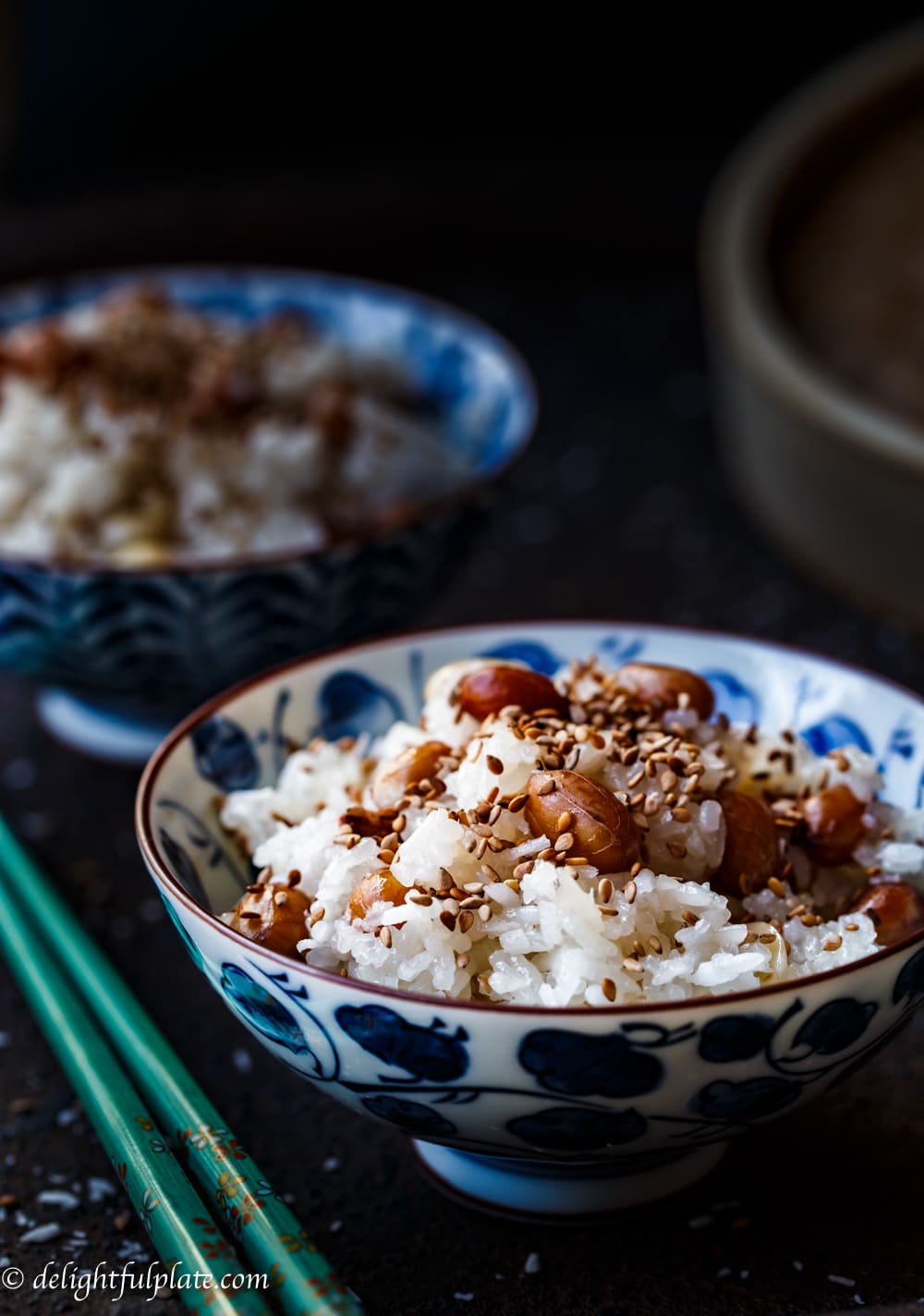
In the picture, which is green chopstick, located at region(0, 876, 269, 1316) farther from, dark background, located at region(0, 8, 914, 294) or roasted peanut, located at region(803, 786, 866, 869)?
dark background, located at region(0, 8, 914, 294)

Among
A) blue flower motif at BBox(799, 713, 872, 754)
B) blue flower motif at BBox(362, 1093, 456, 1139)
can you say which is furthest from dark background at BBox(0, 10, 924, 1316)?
blue flower motif at BBox(799, 713, 872, 754)

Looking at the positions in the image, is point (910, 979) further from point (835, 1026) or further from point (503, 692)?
point (503, 692)

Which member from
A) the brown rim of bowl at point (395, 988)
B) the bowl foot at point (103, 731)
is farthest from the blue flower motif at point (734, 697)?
the bowl foot at point (103, 731)

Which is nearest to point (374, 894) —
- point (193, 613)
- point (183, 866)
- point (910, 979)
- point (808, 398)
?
point (183, 866)

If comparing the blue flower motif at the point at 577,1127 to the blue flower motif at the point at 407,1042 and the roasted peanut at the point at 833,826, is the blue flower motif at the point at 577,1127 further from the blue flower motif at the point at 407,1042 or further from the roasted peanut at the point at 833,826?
the roasted peanut at the point at 833,826

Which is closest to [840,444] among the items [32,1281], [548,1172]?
[548,1172]
